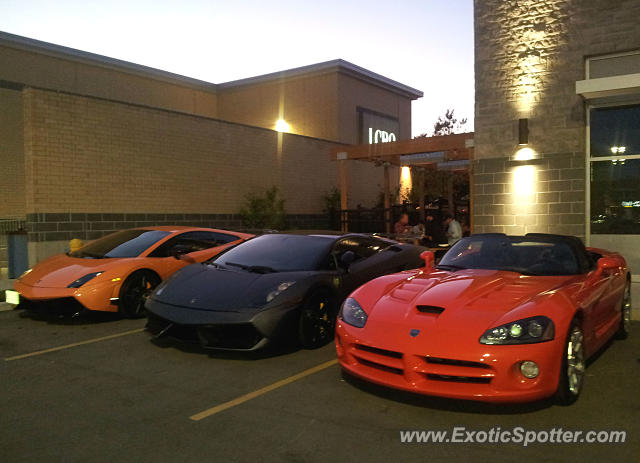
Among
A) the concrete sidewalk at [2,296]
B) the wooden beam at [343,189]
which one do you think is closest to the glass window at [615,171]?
the wooden beam at [343,189]

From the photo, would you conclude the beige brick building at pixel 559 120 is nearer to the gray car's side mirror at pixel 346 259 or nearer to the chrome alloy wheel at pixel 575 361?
the gray car's side mirror at pixel 346 259

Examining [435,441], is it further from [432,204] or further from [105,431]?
[432,204]

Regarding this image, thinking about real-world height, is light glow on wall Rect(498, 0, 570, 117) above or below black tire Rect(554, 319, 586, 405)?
above

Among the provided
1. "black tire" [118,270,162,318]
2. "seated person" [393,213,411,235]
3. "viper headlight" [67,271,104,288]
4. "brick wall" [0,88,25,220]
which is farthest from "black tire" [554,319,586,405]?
"brick wall" [0,88,25,220]

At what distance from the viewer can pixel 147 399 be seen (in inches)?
179

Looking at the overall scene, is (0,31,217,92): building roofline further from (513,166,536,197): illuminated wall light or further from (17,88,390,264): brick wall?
(513,166,536,197): illuminated wall light

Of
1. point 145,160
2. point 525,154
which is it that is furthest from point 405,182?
point 525,154

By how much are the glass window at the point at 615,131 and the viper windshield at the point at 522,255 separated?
Answer: 19.7 feet

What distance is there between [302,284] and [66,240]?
9009 millimetres

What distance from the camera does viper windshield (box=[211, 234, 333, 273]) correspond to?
656cm

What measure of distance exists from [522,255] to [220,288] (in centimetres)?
309

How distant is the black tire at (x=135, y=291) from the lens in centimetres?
785

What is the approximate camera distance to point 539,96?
1122 centimetres

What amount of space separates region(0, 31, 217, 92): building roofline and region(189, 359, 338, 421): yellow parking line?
18.2m
